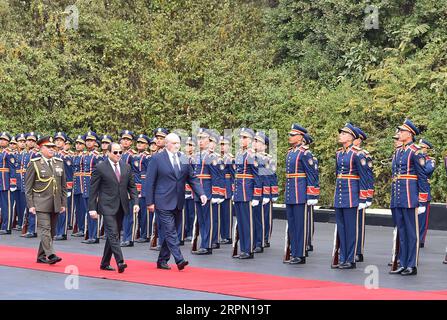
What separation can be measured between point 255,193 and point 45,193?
350 cm

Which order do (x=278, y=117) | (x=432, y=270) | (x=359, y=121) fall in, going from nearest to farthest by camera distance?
(x=432, y=270) < (x=359, y=121) < (x=278, y=117)

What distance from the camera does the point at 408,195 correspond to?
1536 cm

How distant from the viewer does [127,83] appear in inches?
1399

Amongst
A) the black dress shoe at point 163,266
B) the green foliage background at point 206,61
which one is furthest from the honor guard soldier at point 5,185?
the black dress shoe at point 163,266

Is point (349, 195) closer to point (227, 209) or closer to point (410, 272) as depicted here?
point (410, 272)

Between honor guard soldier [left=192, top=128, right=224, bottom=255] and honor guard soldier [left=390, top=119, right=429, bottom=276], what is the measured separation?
4.32 metres

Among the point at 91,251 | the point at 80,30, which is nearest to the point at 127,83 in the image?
the point at 80,30

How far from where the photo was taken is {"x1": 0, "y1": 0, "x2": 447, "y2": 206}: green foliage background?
30.5m

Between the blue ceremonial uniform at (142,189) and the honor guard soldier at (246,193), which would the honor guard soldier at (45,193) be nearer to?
the honor guard soldier at (246,193)

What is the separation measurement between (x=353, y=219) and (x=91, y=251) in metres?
5.04

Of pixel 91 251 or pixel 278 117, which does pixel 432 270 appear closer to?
pixel 91 251
